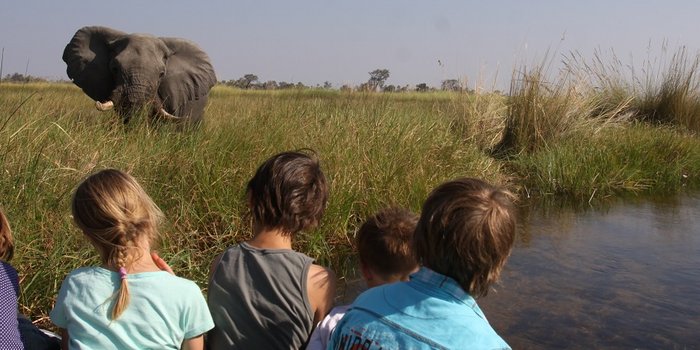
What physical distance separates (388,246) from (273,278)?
39 centimetres

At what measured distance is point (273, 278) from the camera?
222 cm

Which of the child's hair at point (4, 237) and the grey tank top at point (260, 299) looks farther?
the child's hair at point (4, 237)

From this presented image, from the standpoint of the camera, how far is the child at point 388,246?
7.54 feet

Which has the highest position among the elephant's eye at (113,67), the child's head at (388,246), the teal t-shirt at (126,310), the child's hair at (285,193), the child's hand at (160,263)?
the elephant's eye at (113,67)

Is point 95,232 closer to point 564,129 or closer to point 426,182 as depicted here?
point 426,182

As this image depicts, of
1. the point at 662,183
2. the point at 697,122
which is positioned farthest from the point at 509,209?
the point at 697,122

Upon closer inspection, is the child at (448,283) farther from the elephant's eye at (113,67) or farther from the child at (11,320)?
the elephant's eye at (113,67)

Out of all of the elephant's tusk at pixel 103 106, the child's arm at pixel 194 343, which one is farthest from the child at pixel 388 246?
the elephant's tusk at pixel 103 106

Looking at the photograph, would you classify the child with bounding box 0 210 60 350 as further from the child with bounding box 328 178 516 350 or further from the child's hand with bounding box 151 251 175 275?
the child with bounding box 328 178 516 350

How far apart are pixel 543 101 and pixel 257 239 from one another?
7.29 metres

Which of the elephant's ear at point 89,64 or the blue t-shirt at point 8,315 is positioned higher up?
the elephant's ear at point 89,64

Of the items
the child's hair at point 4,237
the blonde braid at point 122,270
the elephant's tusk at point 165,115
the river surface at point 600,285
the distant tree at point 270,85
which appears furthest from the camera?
the distant tree at point 270,85

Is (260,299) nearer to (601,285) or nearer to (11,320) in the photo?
(11,320)

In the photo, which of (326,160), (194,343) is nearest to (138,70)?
(326,160)
